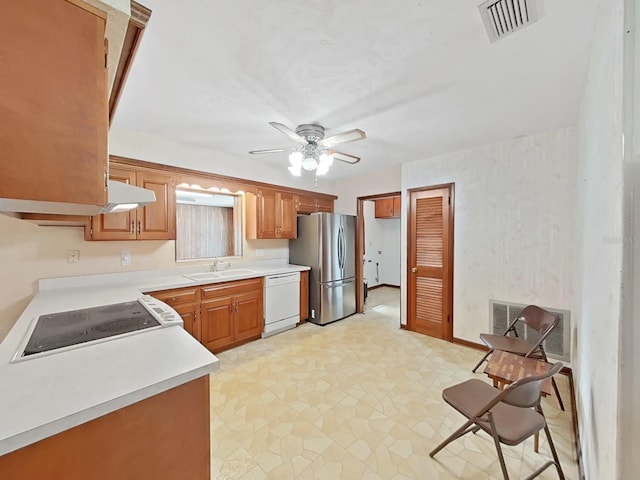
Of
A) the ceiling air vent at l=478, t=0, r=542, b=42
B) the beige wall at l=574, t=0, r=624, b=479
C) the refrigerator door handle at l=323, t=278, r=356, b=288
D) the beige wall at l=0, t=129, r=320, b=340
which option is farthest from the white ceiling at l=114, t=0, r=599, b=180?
the refrigerator door handle at l=323, t=278, r=356, b=288

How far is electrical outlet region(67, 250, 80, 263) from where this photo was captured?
8.16ft

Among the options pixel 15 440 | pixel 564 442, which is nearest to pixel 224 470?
pixel 15 440

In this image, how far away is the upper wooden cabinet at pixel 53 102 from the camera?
2.48 ft

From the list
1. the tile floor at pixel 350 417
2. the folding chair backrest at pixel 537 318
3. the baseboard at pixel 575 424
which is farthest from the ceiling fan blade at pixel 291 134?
the baseboard at pixel 575 424

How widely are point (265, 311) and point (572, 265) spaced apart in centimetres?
338

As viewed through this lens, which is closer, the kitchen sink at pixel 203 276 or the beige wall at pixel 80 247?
the beige wall at pixel 80 247

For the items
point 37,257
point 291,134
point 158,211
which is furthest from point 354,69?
point 37,257

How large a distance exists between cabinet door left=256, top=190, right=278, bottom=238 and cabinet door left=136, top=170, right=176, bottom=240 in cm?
113

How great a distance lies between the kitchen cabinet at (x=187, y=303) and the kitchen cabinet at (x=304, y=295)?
1525mm

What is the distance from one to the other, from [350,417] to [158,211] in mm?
2733

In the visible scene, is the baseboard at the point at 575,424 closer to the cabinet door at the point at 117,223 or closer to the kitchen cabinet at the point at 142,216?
the kitchen cabinet at the point at 142,216

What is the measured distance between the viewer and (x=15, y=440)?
2.31 ft

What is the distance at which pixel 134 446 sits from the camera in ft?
3.10

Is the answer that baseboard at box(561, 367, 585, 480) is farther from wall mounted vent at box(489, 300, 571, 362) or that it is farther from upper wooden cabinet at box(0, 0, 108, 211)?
upper wooden cabinet at box(0, 0, 108, 211)
